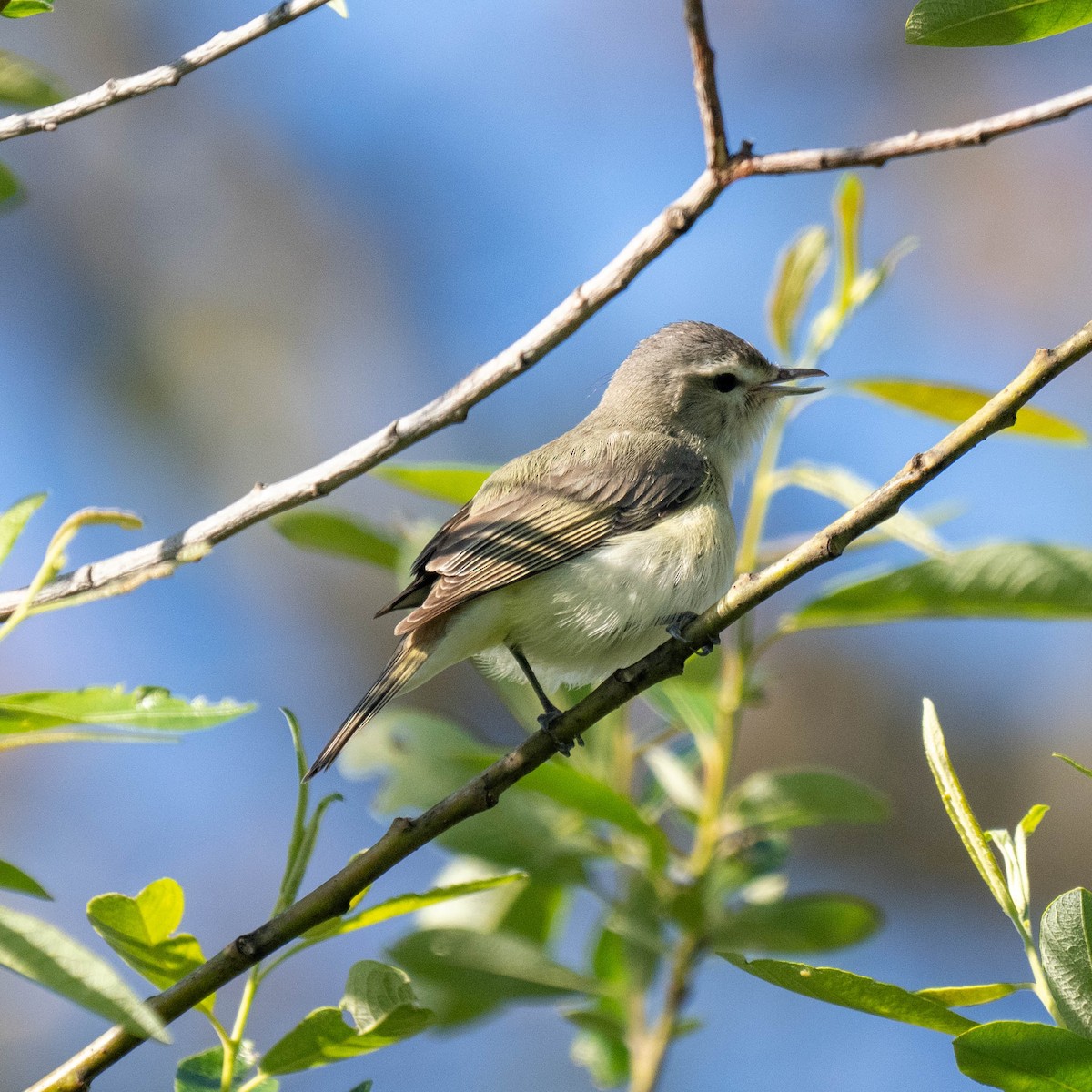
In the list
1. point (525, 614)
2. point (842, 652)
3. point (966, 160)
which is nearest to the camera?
point (525, 614)

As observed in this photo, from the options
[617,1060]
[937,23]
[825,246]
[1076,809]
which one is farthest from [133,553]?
[1076,809]

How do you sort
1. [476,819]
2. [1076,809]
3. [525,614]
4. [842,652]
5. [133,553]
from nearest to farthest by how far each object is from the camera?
[133,553] < [476,819] < [525,614] < [1076,809] < [842,652]

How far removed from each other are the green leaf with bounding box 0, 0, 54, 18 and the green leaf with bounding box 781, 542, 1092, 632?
1.57 metres

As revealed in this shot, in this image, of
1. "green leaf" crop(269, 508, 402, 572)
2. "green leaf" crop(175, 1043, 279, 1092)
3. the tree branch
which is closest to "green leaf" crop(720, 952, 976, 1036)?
"green leaf" crop(175, 1043, 279, 1092)

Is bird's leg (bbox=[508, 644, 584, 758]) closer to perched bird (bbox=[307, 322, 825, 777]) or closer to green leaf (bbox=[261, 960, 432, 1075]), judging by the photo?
perched bird (bbox=[307, 322, 825, 777])

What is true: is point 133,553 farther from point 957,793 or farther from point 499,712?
point 499,712

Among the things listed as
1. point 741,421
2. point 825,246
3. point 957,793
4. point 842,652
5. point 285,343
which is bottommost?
point 957,793

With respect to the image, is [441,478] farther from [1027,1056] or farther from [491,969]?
[1027,1056]

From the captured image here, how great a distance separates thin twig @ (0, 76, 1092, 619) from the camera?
147cm

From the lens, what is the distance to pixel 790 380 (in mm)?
3520

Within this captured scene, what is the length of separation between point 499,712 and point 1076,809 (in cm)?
257

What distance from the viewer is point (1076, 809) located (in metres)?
5.18

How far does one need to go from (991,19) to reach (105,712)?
1169mm

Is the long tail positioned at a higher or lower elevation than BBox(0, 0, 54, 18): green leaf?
lower
